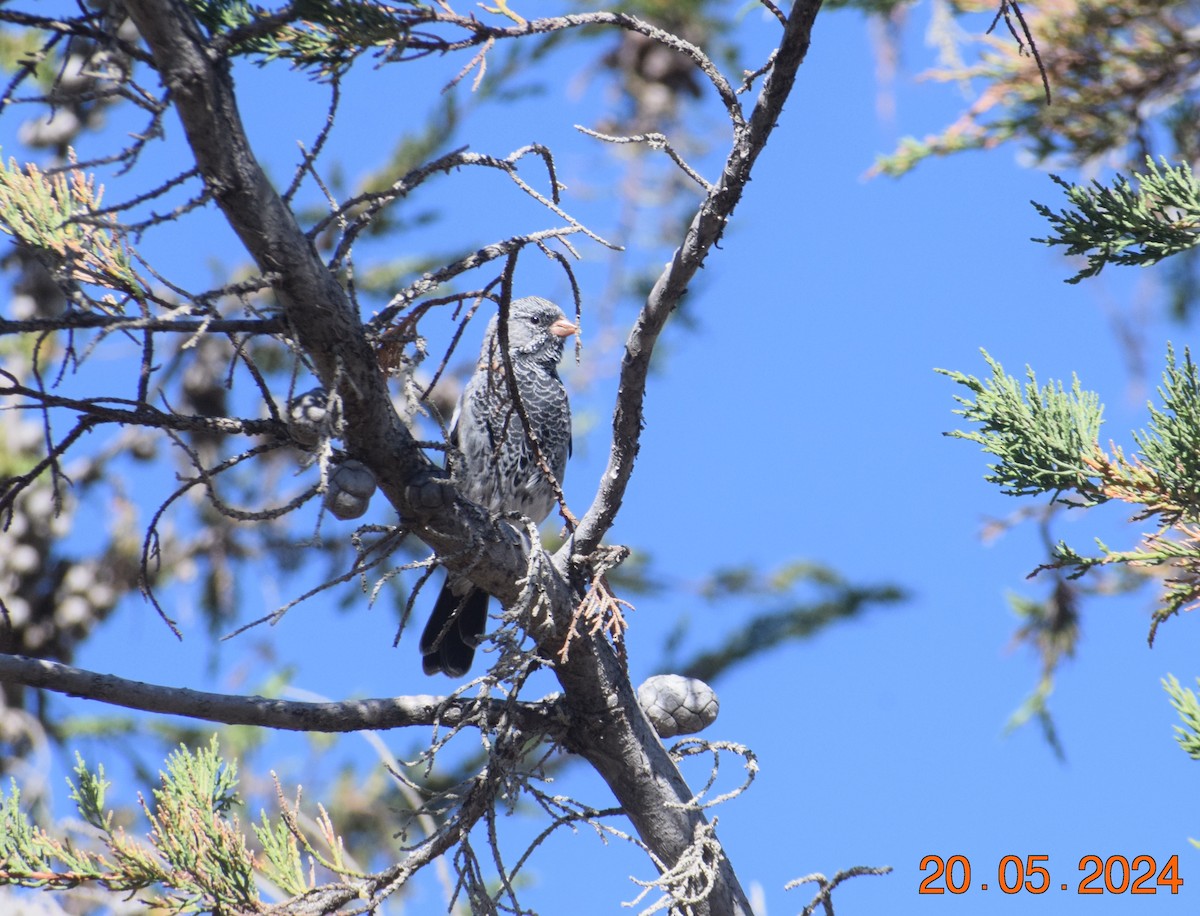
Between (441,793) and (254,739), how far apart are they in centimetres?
340

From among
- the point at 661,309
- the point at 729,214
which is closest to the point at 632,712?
the point at 661,309

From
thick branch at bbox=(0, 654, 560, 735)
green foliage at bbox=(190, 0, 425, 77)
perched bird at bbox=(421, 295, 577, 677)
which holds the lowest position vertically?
thick branch at bbox=(0, 654, 560, 735)

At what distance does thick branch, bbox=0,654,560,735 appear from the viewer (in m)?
1.92

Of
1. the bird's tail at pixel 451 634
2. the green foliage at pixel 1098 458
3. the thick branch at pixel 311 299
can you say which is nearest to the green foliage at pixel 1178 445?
the green foliage at pixel 1098 458

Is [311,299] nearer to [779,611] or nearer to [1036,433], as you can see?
[1036,433]

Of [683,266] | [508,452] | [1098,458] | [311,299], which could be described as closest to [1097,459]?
[1098,458]

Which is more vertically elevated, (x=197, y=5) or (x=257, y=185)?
(x=197, y=5)

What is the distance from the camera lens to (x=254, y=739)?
538 cm

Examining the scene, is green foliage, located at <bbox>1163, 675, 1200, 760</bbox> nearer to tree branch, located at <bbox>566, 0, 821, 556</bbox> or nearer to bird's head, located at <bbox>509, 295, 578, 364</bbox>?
tree branch, located at <bbox>566, 0, 821, 556</bbox>

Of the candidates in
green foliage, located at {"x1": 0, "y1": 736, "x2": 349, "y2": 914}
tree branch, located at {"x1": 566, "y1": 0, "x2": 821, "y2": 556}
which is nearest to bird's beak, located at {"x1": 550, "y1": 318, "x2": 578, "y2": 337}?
tree branch, located at {"x1": 566, "y1": 0, "x2": 821, "y2": 556}

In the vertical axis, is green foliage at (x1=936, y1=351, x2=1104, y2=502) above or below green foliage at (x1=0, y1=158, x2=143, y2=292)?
below

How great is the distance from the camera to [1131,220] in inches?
76.7

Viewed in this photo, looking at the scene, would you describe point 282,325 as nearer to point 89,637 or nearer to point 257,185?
point 257,185

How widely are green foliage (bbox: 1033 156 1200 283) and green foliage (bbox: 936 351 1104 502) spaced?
0.64ft
